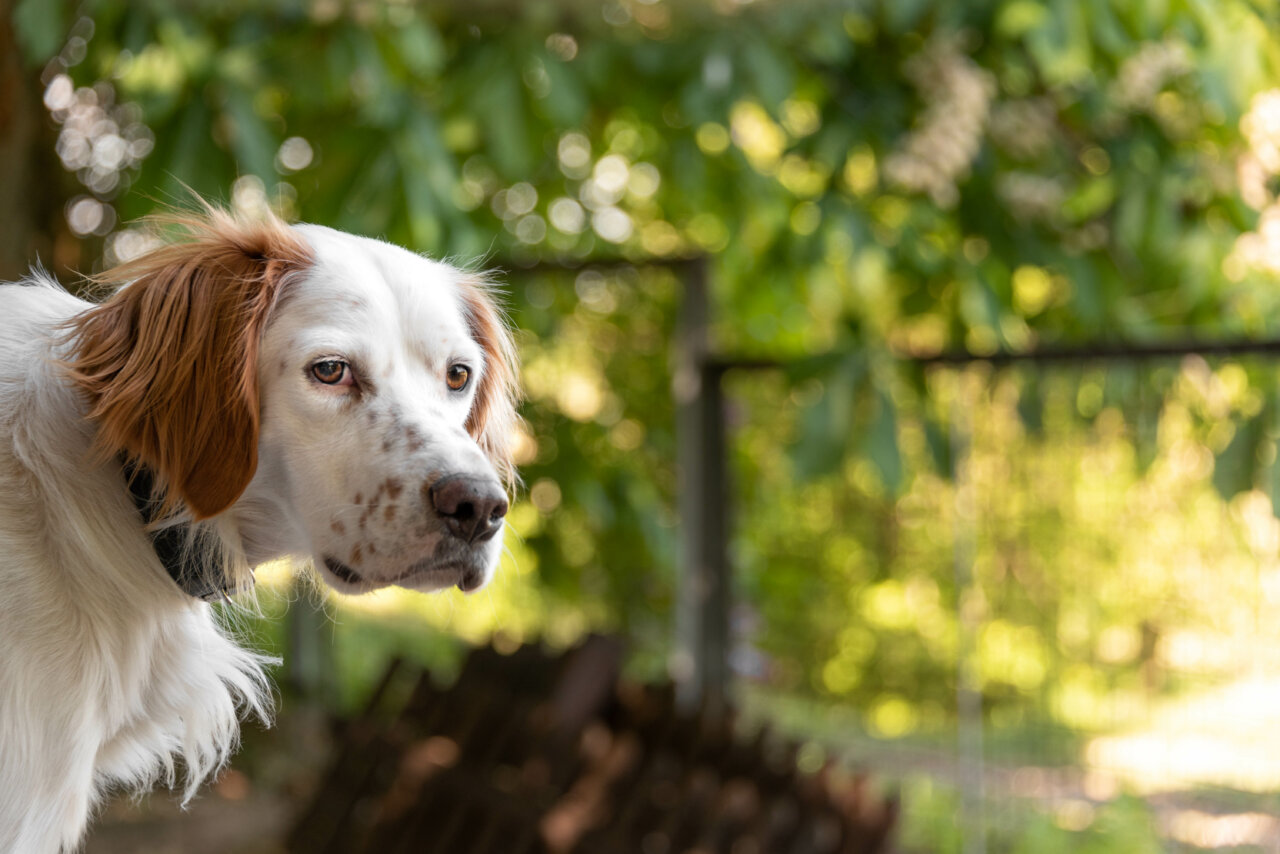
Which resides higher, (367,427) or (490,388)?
(490,388)

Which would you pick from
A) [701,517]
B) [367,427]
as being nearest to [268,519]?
A: [367,427]

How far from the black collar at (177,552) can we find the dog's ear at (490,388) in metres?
0.44

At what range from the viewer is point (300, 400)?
1363 millimetres

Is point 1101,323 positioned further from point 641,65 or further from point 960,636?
point 641,65

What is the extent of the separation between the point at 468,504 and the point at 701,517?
9.66 ft

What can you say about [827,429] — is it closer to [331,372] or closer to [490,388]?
[490,388]

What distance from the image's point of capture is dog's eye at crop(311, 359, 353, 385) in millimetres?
1378

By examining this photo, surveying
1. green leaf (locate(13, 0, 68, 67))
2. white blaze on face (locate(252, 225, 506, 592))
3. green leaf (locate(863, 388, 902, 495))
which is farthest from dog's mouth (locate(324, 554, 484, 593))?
green leaf (locate(863, 388, 902, 495))

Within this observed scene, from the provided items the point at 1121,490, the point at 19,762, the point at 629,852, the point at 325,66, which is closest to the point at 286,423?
the point at 19,762

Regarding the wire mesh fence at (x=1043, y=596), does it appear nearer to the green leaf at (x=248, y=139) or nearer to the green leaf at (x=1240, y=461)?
the green leaf at (x=1240, y=461)

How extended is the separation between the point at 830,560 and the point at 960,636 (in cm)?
57

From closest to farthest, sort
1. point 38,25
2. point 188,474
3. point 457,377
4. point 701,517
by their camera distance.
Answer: point 188,474
point 457,377
point 38,25
point 701,517

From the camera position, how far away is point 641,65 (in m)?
2.91

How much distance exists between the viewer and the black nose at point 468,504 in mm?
1300
